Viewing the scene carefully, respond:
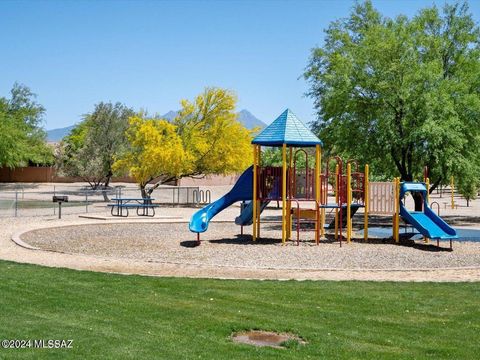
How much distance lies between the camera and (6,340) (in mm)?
7711

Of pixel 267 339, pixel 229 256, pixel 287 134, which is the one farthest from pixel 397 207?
pixel 267 339

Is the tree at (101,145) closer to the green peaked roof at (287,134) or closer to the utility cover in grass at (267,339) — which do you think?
the green peaked roof at (287,134)

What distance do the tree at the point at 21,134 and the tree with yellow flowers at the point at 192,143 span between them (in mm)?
24115

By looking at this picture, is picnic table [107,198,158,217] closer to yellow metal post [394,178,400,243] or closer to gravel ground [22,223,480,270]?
gravel ground [22,223,480,270]

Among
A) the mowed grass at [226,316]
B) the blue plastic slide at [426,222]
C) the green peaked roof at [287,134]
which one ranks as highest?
the green peaked roof at [287,134]

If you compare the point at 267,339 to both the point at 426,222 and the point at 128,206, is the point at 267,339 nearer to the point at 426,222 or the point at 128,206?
the point at 426,222

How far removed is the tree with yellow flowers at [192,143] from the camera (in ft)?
128

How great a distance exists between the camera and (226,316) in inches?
371

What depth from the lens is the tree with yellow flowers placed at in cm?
3916

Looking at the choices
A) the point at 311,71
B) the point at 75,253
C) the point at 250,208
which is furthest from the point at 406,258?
the point at 311,71

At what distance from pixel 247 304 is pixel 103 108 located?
4111 centimetres

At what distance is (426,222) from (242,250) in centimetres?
575

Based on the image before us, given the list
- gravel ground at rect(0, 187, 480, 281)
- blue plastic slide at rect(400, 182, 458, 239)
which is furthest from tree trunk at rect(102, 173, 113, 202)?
blue plastic slide at rect(400, 182, 458, 239)

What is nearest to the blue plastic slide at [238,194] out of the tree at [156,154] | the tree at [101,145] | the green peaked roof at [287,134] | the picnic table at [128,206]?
the green peaked roof at [287,134]
